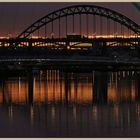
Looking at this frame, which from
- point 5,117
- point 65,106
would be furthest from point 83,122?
point 65,106

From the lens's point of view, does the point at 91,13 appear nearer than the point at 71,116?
No

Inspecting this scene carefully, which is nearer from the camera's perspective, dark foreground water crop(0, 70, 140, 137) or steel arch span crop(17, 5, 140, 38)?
dark foreground water crop(0, 70, 140, 137)

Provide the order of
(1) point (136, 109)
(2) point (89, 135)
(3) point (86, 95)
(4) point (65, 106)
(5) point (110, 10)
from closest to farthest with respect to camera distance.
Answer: (2) point (89, 135)
(1) point (136, 109)
(4) point (65, 106)
(3) point (86, 95)
(5) point (110, 10)

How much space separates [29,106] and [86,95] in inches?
233

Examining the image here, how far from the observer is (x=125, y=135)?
44.0 feet

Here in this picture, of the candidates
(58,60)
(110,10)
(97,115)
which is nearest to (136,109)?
(97,115)

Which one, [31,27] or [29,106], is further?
[31,27]

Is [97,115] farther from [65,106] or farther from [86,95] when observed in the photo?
[86,95]

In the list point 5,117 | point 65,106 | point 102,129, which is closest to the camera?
point 102,129

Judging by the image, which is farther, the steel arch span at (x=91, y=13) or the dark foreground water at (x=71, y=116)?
the steel arch span at (x=91, y=13)

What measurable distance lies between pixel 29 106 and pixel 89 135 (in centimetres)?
1006

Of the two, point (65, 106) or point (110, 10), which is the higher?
point (110, 10)

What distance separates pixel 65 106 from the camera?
2297 centimetres

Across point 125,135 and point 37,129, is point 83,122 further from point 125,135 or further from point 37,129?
point 125,135
